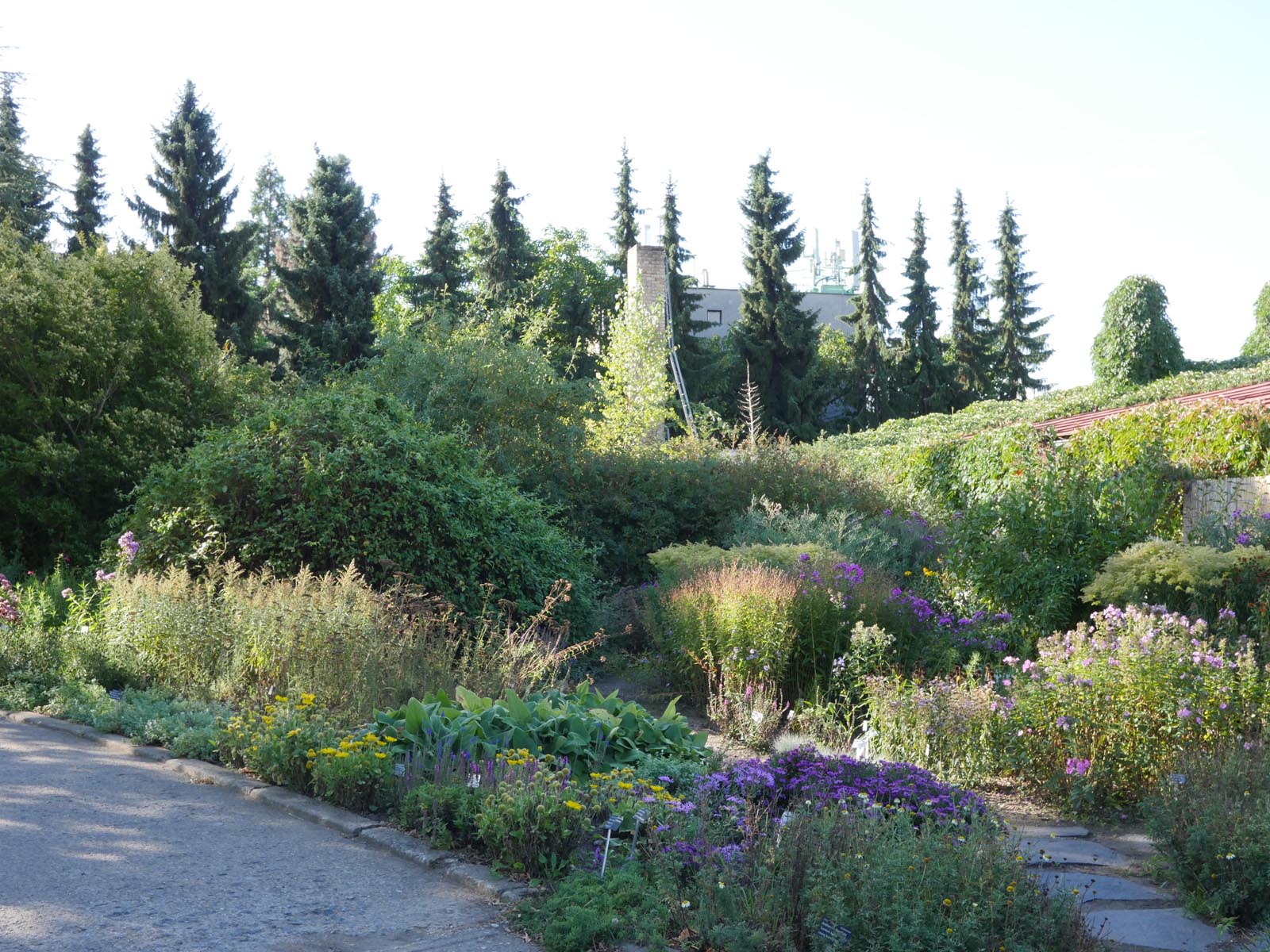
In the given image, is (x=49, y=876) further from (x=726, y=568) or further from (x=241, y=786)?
(x=726, y=568)

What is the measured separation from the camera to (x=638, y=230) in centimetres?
3984

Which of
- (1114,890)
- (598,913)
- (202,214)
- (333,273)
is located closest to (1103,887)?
(1114,890)

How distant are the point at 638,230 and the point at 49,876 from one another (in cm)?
3726

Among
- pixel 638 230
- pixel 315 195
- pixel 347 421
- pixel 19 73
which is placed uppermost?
pixel 638 230

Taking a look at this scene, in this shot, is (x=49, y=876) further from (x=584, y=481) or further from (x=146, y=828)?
(x=584, y=481)

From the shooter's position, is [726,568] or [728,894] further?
[726,568]

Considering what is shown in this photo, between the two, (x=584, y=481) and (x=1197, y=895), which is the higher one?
A: (x=584, y=481)

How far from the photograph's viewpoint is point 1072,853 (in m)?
4.99

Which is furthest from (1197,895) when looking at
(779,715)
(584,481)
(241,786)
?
(584,481)

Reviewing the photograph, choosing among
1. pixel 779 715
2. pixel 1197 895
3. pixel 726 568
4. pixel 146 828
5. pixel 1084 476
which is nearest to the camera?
pixel 1197 895

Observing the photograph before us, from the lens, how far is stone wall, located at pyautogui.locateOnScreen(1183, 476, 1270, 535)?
940 centimetres

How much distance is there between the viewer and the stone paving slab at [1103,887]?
14.3 ft

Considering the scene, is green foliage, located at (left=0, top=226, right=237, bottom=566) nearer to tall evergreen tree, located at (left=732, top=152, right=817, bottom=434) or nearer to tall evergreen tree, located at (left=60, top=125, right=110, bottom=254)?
tall evergreen tree, located at (left=60, top=125, right=110, bottom=254)

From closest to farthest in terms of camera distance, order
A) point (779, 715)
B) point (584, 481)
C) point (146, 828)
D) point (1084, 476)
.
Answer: point (146, 828), point (779, 715), point (1084, 476), point (584, 481)
